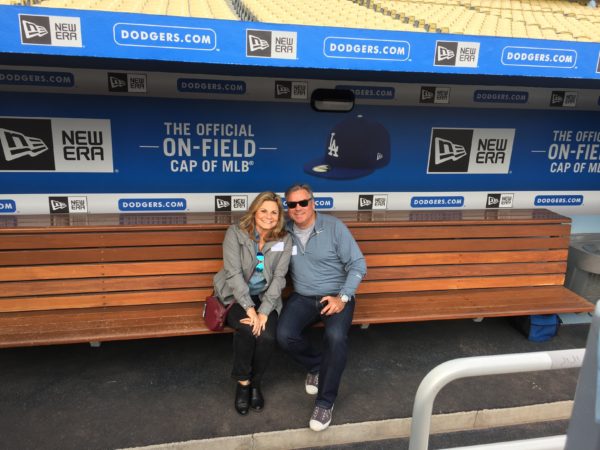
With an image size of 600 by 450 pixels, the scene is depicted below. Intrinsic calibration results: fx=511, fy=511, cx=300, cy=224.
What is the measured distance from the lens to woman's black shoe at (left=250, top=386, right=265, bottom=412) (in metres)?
2.64

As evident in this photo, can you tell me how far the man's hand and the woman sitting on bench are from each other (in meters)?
0.26

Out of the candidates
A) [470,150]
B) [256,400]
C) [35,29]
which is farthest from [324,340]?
[470,150]

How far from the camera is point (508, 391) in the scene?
9.48 ft

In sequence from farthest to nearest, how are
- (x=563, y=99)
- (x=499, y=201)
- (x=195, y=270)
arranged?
(x=499, y=201) < (x=563, y=99) < (x=195, y=270)

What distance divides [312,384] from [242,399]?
41 centimetres

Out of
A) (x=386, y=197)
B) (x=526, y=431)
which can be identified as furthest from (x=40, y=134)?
(x=526, y=431)

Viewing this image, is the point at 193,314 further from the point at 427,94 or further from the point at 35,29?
the point at 427,94

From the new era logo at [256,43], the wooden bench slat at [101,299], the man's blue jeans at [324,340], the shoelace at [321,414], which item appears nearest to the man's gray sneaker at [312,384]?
the man's blue jeans at [324,340]

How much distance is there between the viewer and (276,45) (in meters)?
2.34

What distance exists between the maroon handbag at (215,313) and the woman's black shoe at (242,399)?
0.33 metres

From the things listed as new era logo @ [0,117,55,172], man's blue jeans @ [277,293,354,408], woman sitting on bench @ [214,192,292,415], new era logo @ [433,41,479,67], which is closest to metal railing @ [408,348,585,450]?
man's blue jeans @ [277,293,354,408]

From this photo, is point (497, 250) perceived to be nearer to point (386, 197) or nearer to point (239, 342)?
point (386, 197)

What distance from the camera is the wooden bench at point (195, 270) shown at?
284 centimetres

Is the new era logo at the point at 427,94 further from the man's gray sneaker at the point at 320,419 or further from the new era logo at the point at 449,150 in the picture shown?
the man's gray sneaker at the point at 320,419
